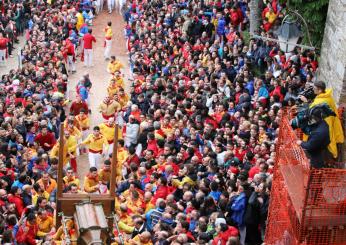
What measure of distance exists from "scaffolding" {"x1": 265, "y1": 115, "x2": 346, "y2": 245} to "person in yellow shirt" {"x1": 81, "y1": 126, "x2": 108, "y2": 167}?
25.1 ft

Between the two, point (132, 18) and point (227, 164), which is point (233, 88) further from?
point (132, 18)

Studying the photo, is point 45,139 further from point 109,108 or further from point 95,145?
point 109,108

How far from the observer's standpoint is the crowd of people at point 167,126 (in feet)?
49.9

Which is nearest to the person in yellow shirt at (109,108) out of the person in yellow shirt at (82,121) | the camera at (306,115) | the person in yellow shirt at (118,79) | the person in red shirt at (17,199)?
the person in yellow shirt at (82,121)

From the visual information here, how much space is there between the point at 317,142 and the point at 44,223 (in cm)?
668

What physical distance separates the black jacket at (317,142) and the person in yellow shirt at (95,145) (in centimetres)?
883

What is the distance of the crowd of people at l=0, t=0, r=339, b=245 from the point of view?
15.2m

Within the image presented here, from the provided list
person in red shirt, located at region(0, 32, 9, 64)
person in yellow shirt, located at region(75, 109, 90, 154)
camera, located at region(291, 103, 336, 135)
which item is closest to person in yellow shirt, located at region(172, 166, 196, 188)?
camera, located at region(291, 103, 336, 135)

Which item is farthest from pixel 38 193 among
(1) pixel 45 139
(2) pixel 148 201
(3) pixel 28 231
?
(1) pixel 45 139

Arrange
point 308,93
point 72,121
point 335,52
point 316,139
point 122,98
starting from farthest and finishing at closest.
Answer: point 122,98 < point 72,121 < point 335,52 < point 308,93 < point 316,139

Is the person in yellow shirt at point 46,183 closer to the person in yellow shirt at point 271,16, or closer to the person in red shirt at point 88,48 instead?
the person in yellow shirt at point 271,16

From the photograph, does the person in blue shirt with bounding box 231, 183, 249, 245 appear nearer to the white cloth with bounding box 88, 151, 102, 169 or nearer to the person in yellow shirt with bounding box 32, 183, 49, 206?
the person in yellow shirt with bounding box 32, 183, 49, 206

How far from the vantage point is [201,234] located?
553 inches

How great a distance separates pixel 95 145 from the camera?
20047mm
